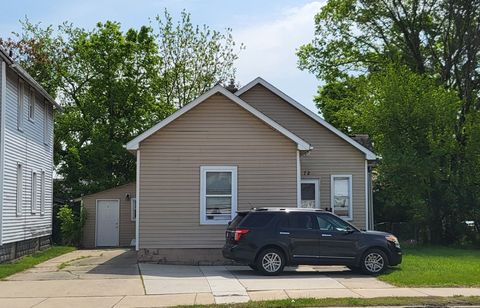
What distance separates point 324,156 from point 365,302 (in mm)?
12715

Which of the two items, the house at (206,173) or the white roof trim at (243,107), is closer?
the house at (206,173)

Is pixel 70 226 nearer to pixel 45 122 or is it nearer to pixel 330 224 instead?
pixel 45 122

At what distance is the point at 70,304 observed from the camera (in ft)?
39.3

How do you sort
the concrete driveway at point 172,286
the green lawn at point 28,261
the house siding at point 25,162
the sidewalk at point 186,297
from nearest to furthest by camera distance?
the sidewalk at point 186,297 → the concrete driveway at point 172,286 → the green lawn at point 28,261 → the house siding at point 25,162

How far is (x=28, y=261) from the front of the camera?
2020cm

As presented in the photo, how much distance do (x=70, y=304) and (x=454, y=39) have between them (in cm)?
2738

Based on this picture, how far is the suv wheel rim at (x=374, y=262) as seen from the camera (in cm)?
1617

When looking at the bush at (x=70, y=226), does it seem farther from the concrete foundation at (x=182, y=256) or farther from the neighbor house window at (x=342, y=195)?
the neighbor house window at (x=342, y=195)

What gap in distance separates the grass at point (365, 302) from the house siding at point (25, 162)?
10.8 metres

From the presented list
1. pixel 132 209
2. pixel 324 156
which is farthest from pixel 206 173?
pixel 132 209

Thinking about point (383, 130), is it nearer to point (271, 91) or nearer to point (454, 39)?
point (271, 91)

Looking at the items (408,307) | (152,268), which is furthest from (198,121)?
(408,307)

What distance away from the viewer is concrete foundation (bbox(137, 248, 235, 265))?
1853 cm

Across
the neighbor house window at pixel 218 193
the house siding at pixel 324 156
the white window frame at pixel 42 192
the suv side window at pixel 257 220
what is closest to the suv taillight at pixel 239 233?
the suv side window at pixel 257 220
